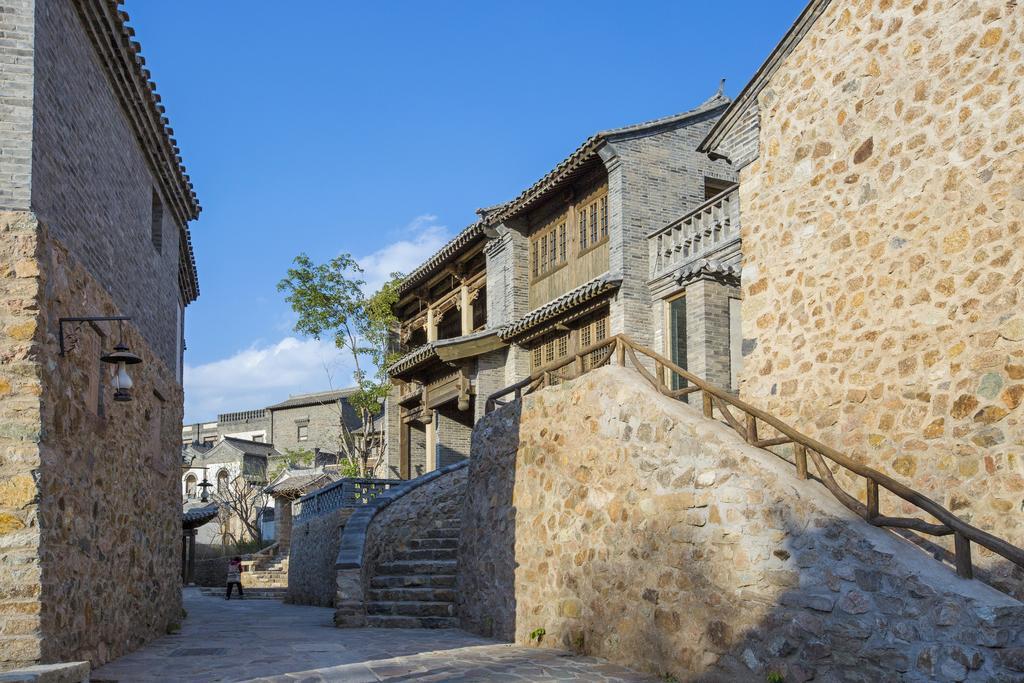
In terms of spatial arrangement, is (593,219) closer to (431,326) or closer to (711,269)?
(711,269)

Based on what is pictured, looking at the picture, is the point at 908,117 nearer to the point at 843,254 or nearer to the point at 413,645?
the point at 843,254

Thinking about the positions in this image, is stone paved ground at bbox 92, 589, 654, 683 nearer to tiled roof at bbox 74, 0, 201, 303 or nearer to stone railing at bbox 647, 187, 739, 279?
tiled roof at bbox 74, 0, 201, 303

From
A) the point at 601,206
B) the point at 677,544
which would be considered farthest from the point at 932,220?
the point at 601,206

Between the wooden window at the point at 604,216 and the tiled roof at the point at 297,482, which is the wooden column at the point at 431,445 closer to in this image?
the wooden window at the point at 604,216

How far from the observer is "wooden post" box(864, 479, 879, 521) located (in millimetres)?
6648

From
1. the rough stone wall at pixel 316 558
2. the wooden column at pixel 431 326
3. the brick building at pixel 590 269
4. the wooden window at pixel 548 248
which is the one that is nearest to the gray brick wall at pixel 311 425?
the wooden column at pixel 431 326

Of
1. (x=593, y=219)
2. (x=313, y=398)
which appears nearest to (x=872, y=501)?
(x=593, y=219)

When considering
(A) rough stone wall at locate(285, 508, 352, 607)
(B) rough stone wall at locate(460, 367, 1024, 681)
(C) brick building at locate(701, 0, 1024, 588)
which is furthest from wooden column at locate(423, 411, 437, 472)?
(C) brick building at locate(701, 0, 1024, 588)

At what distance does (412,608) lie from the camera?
538 inches

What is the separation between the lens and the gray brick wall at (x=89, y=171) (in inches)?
325

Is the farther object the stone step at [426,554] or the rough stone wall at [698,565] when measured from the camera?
the stone step at [426,554]

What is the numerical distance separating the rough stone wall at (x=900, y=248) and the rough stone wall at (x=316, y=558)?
461 inches

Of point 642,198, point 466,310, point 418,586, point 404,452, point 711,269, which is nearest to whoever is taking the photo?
point 418,586

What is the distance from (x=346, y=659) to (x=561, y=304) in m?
11.5
